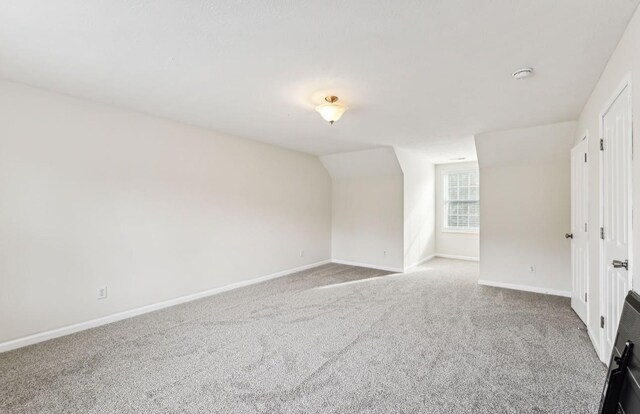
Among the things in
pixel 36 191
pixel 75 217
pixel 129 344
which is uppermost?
pixel 36 191

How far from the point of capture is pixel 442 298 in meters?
4.08

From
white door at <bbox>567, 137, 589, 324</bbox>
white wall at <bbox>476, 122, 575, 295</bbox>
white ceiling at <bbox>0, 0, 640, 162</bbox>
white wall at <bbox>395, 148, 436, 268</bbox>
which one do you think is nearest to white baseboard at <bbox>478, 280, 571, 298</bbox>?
white wall at <bbox>476, 122, 575, 295</bbox>

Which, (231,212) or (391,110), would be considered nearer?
(391,110)

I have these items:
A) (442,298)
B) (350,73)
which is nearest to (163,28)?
(350,73)

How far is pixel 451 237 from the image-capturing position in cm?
721

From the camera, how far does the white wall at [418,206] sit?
5.91 m

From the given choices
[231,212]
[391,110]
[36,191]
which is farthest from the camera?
[231,212]

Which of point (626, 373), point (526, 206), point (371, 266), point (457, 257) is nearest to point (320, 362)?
point (626, 373)

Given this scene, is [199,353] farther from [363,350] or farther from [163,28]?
[163,28]

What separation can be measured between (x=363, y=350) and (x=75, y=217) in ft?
10.4

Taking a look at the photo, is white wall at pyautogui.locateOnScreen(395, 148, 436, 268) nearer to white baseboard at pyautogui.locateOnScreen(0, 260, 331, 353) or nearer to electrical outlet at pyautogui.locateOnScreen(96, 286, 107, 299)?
white baseboard at pyautogui.locateOnScreen(0, 260, 331, 353)

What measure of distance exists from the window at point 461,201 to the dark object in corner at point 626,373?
5.66 metres

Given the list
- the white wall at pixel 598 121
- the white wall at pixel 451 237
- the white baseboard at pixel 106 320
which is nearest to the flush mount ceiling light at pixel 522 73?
the white wall at pixel 598 121

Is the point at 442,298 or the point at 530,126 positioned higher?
the point at 530,126
